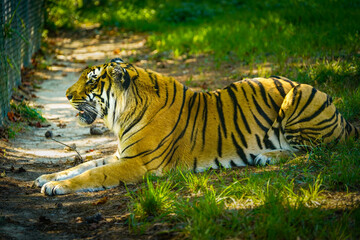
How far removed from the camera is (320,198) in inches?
131

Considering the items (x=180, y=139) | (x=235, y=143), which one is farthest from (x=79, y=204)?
(x=235, y=143)

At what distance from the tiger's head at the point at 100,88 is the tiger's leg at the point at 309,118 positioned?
1.78 meters

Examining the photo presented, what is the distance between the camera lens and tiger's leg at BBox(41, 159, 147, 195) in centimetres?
415

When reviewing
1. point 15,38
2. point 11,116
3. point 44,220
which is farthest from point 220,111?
point 15,38

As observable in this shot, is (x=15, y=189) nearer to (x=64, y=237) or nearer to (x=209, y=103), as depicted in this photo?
(x=64, y=237)

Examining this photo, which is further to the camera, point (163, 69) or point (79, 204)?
point (163, 69)

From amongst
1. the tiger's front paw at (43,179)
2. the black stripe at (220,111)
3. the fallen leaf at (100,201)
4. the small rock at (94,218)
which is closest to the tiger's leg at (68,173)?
the tiger's front paw at (43,179)

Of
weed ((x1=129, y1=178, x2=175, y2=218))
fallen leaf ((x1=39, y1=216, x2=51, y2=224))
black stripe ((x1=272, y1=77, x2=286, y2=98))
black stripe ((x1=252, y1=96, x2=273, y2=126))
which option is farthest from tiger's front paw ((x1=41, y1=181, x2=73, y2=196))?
black stripe ((x1=272, y1=77, x2=286, y2=98))

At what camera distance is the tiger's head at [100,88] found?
450 cm

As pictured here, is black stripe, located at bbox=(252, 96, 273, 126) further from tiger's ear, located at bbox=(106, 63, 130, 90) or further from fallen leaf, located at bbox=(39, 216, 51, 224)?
fallen leaf, located at bbox=(39, 216, 51, 224)

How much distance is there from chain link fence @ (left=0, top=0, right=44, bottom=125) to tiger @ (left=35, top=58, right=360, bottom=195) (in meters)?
1.29

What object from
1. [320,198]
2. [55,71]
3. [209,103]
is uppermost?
[209,103]

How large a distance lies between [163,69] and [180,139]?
5.09 m

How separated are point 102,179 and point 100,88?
39.6 inches
